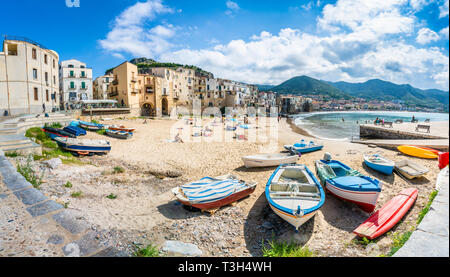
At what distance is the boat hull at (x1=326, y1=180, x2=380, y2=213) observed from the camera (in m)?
7.64

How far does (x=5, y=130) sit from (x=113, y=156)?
24.4 feet

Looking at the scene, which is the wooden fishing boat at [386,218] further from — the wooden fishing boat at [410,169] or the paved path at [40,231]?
the paved path at [40,231]

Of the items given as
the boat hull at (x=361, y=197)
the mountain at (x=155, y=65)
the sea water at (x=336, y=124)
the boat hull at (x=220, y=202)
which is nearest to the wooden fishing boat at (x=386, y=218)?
the boat hull at (x=361, y=197)

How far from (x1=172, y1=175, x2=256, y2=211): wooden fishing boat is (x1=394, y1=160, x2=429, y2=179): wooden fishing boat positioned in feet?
29.1

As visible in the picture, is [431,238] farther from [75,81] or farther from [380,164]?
[75,81]

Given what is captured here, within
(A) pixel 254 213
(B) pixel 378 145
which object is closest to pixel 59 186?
(A) pixel 254 213

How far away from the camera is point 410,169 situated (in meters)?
11.3

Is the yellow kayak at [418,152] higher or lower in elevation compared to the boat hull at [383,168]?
higher

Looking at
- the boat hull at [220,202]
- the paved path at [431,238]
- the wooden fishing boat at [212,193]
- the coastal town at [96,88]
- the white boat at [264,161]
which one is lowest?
the boat hull at [220,202]

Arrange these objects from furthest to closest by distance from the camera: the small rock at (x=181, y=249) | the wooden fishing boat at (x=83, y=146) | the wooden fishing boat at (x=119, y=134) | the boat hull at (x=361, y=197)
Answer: the wooden fishing boat at (x=119, y=134) → the wooden fishing boat at (x=83, y=146) → the boat hull at (x=361, y=197) → the small rock at (x=181, y=249)

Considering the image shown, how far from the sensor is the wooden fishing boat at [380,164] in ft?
36.9

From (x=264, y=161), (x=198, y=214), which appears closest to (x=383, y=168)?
(x=264, y=161)

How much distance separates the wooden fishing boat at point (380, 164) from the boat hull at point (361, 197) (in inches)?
194

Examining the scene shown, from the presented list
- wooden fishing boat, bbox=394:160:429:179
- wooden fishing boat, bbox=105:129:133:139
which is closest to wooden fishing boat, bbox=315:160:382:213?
wooden fishing boat, bbox=394:160:429:179
